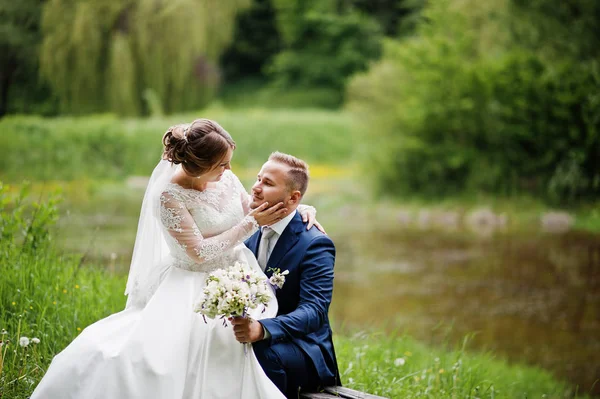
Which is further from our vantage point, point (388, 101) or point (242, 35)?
point (242, 35)

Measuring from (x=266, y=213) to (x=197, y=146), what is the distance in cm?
38

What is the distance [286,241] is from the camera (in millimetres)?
2887

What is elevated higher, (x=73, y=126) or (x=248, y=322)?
(x=248, y=322)

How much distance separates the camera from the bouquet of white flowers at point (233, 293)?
2.41 metres

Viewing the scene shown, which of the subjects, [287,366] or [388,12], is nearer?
[287,366]

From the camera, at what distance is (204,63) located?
61.6 ft

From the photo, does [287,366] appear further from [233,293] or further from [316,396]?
[233,293]

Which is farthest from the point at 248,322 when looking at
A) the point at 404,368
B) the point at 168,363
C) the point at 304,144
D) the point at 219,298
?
the point at 304,144

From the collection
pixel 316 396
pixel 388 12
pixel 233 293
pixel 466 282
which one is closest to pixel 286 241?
pixel 233 293

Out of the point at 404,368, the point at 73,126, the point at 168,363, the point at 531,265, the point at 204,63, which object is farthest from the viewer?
the point at 204,63

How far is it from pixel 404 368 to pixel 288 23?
73.8 ft

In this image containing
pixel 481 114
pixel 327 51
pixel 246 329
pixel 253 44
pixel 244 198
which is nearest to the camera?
pixel 246 329

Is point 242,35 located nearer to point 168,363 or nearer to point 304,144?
point 304,144

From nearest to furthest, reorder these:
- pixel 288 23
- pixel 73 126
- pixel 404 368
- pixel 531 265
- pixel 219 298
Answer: pixel 219 298
pixel 404 368
pixel 531 265
pixel 73 126
pixel 288 23
